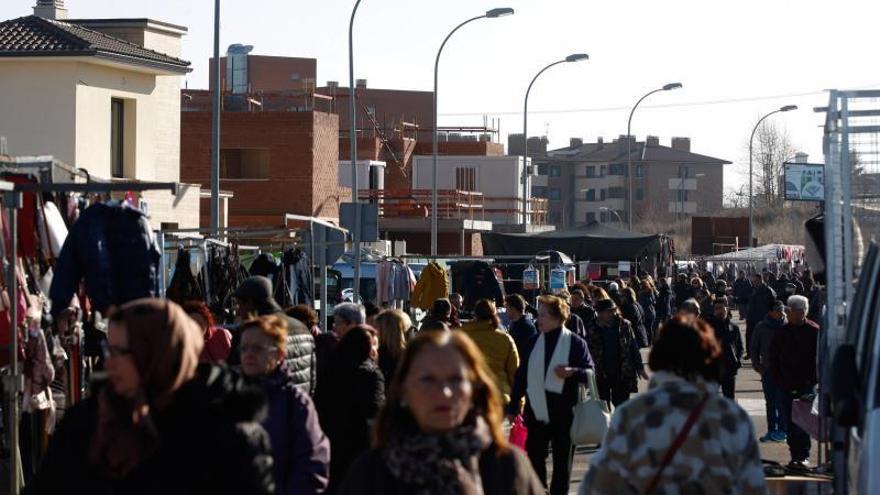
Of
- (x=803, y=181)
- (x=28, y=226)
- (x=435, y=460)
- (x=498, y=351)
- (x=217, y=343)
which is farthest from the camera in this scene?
(x=803, y=181)

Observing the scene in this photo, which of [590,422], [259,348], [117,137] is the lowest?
[590,422]

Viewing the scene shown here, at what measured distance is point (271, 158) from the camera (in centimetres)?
5928

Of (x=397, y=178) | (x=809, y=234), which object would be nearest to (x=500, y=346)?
(x=809, y=234)

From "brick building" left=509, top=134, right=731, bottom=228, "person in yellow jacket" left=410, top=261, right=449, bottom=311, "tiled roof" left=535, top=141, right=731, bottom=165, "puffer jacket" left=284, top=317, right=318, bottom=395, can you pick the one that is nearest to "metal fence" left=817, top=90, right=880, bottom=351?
"puffer jacket" left=284, top=317, right=318, bottom=395

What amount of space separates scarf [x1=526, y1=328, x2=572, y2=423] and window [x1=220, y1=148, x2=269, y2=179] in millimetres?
46190

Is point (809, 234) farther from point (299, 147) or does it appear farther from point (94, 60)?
point (299, 147)

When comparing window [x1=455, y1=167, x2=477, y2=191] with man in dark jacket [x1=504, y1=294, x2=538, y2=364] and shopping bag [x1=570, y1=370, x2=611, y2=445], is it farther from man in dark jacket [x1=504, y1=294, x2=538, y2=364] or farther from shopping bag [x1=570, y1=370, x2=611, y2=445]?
shopping bag [x1=570, y1=370, x2=611, y2=445]

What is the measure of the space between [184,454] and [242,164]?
55.3m

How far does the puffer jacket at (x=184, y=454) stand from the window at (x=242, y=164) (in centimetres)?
5450

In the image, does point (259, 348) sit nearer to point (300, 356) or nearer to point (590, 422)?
point (300, 356)

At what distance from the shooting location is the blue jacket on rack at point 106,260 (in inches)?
401

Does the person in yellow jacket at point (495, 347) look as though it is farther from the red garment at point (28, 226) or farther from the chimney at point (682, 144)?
the chimney at point (682, 144)

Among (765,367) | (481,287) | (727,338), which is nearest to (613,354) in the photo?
(765,367)

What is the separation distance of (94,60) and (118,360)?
32.1 m
